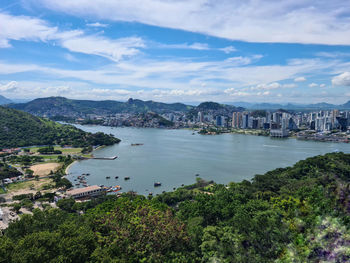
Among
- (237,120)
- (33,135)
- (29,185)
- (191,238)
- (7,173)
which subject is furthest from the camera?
(237,120)

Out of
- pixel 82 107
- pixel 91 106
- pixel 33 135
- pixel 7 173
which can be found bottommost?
pixel 7 173

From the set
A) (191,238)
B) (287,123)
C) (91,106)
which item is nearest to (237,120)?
(287,123)

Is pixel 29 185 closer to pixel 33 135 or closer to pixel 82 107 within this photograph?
pixel 33 135

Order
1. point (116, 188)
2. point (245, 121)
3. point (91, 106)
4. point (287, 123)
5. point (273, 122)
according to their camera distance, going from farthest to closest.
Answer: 1. point (91, 106)
2. point (245, 121)
3. point (273, 122)
4. point (287, 123)
5. point (116, 188)

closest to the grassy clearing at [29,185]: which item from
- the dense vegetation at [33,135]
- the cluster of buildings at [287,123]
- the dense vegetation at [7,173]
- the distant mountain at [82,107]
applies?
the dense vegetation at [7,173]

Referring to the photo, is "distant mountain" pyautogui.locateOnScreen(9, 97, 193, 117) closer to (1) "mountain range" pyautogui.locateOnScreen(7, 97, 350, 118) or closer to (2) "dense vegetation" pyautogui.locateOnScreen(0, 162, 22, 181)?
(1) "mountain range" pyautogui.locateOnScreen(7, 97, 350, 118)

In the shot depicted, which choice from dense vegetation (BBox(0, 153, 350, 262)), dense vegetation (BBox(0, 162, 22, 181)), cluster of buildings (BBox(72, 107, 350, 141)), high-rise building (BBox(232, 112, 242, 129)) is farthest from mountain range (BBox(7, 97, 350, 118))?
dense vegetation (BBox(0, 153, 350, 262))

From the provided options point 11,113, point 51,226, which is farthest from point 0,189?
point 11,113

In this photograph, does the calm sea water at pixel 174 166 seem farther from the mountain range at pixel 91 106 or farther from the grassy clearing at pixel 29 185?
the mountain range at pixel 91 106
